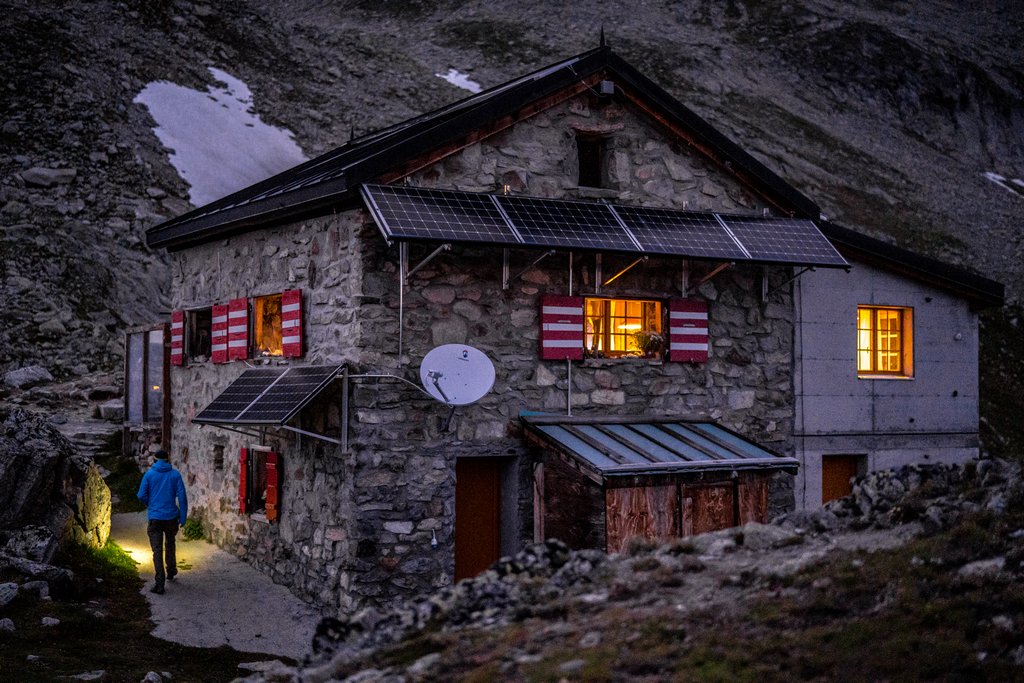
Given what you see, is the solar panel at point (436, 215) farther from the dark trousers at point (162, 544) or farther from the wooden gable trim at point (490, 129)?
the dark trousers at point (162, 544)

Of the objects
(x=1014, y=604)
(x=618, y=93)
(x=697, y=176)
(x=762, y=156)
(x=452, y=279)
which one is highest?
(x=762, y=156)

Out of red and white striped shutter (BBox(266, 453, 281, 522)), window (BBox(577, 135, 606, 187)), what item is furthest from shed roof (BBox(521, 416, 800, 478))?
red and white striped shutter (BBox(266, 453, 281, 522))

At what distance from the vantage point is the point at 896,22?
7544 cm

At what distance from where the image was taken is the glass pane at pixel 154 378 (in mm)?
20094

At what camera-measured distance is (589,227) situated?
1392 centimetres

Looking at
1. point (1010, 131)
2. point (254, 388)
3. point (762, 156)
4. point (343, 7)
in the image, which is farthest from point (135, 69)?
point (1010, 131)

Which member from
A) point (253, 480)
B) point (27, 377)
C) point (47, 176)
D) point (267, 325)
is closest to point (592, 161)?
point (267, 325)

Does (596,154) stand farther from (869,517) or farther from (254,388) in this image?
(869,517)

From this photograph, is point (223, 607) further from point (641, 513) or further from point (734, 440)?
point (734, 440)

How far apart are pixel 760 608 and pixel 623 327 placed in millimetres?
8551

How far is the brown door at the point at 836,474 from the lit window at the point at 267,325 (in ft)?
28.9

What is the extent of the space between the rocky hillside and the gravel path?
498 cm

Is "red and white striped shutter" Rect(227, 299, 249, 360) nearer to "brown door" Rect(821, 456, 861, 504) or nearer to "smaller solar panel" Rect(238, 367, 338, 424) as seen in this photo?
"smaller solar panel" Rect(238, 367, 338, 424)

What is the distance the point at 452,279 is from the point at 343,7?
222ft
